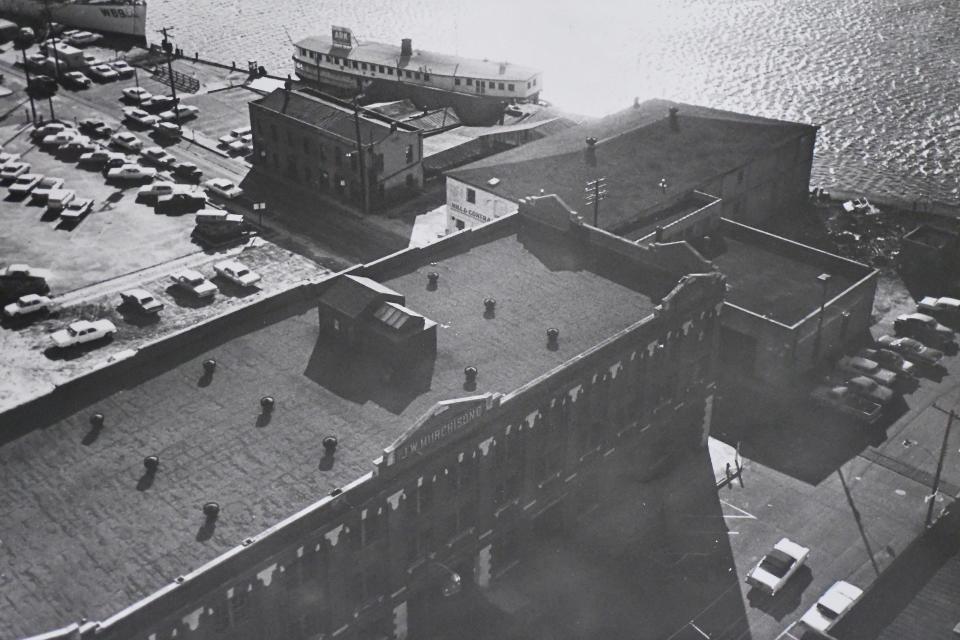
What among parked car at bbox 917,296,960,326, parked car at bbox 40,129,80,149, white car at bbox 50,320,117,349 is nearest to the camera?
white car at bbox 50,320,117,349

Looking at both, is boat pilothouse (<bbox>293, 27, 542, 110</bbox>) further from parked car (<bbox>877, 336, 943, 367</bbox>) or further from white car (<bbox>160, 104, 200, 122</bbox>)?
parked car (<bbox>877, 336, 943, 367</bbox>)

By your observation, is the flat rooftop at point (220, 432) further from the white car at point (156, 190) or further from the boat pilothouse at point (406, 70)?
the boat pilothouse at point (406, 70)

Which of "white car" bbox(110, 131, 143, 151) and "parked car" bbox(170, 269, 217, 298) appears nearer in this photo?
"parked car" bbox(170, 269, 217, 298)

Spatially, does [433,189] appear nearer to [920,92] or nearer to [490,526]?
[490,526]

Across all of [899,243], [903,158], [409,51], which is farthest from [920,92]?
[409,51]

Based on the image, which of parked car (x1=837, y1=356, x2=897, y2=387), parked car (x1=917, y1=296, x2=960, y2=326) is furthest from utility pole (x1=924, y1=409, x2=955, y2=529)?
parked car (x1=917, y1=296, x2=960, y2=326)

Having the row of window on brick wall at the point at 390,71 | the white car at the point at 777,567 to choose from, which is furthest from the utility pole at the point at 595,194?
the row of window on brick wall at the point at 390,71
